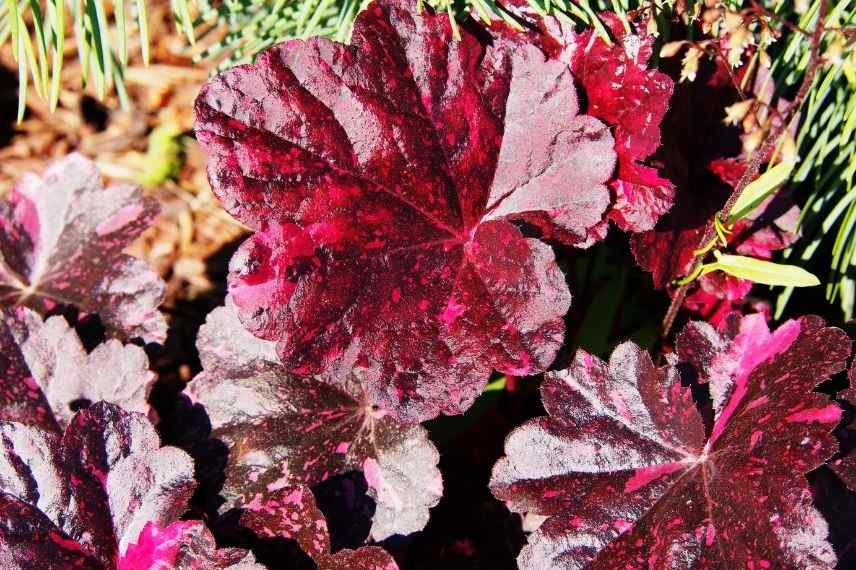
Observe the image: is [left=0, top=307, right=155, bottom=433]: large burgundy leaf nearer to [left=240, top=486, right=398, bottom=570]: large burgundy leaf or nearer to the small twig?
[left=240, top=486, right=398, bottom=570]: large burgundy leaf

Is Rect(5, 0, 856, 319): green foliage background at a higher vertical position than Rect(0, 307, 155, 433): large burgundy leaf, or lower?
higher

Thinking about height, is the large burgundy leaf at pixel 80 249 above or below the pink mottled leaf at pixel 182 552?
above

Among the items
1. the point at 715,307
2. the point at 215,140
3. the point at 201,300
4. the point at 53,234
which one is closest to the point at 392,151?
the point at 215,140

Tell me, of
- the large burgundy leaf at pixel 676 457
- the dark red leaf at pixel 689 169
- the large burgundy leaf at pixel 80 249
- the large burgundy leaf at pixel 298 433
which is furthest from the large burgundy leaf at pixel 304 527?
the dark red leaf at pixel 689 169

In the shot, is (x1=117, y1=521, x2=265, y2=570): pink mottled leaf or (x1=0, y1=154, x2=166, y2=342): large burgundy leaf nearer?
(x1=117, y1=521, x2=265, y2=570): pink mottled leaf

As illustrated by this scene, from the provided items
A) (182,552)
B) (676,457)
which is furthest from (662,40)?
(182,552)

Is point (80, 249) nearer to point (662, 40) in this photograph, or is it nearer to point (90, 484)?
point (90, 484)

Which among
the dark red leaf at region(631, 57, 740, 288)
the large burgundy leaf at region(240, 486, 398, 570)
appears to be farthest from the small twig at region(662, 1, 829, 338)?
the large burgundy leaf at region(240, 486, 398, 570)

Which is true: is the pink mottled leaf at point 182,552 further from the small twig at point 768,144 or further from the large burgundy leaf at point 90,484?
the small twig at point 768,144
